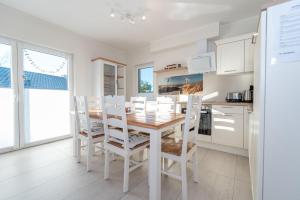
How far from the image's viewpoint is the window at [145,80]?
4.62 metres

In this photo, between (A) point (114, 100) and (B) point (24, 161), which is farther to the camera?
(B) point (24, 161)

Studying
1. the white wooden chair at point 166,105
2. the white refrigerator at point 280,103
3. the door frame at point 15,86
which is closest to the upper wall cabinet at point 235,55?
the white wooden chair at point 166,105

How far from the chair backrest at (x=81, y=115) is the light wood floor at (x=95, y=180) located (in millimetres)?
547

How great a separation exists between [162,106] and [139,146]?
1.03 metres

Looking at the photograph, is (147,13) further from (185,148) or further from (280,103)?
(280,103)

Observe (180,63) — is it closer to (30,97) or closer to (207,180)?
(207,180)

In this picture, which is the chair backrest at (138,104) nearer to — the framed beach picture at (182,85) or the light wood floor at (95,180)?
the light wood floor at (95,180)

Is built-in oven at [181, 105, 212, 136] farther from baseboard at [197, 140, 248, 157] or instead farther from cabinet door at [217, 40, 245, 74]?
cabinet door at [217, 40, 245, 74]

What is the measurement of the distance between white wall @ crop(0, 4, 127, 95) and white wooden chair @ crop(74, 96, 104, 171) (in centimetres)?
163

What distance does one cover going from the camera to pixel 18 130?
2.79 meters

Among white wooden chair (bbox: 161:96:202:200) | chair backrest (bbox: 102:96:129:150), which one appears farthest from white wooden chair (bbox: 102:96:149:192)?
white wooden chair (bbox: 161:96:202:200)

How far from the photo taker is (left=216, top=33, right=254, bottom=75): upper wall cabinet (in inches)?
104

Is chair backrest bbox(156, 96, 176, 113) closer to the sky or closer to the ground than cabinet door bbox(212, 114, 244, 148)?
closer to the sky

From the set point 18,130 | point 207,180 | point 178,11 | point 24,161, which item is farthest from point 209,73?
point 18,130
